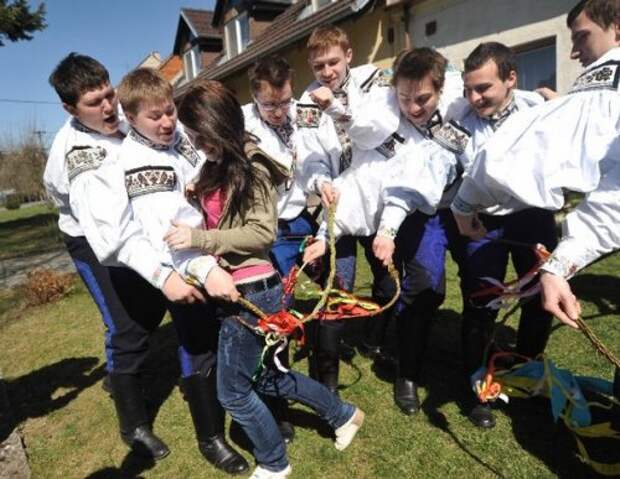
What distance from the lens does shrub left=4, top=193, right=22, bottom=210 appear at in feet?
115

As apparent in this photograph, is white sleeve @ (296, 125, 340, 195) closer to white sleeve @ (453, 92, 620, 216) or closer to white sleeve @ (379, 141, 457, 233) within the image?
white sleeve @ (379, 141, 457, 233)

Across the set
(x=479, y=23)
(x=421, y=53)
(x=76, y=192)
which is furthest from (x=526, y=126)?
(x=479, y=23)

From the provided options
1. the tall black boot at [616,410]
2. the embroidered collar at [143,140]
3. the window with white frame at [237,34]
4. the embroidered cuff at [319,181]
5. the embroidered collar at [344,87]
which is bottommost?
the tall black boot at [616,410]

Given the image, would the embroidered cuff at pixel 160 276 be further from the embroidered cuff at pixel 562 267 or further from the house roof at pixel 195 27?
the house roof at pixel 195 27

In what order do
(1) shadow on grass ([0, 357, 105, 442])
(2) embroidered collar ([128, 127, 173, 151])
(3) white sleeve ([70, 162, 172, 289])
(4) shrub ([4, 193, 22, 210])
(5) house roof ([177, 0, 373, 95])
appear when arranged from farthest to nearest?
(4) shrub ([4, 193, 22, 210]) < (5) house roof ([177, 0, 373, 95]) < (1) shadow on grass ([0, 357, 105, 442]) < (2) embroidered collar ([128, 127, 173, 151]) < (3) white sleeve ([70, 162, 172, 289])

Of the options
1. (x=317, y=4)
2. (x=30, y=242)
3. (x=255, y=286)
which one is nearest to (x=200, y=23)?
(x=317, y=4)

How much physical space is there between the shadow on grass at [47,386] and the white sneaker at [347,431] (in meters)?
2.17

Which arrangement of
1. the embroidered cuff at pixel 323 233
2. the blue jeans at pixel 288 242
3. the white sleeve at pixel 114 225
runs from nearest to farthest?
the white sleeve at pixel 114 225 → the embroidered cuff at pixel 323 233 → the blue jeans at pixel 288 242

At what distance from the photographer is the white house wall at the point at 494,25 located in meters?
6.66

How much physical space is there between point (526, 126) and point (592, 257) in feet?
1.87

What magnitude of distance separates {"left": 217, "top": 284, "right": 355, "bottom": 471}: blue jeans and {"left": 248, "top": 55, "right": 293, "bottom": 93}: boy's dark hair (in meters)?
1.26

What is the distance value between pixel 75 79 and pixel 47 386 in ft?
8.56

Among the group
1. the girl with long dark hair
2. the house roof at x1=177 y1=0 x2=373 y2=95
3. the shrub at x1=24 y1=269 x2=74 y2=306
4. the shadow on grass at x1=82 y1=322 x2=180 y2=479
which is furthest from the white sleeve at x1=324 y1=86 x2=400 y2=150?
the house roof at x1=177 y1=0 x2=373 y2=95

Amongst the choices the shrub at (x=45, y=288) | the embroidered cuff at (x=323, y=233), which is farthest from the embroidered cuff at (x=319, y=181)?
the shrub at (x=45, y=288)
